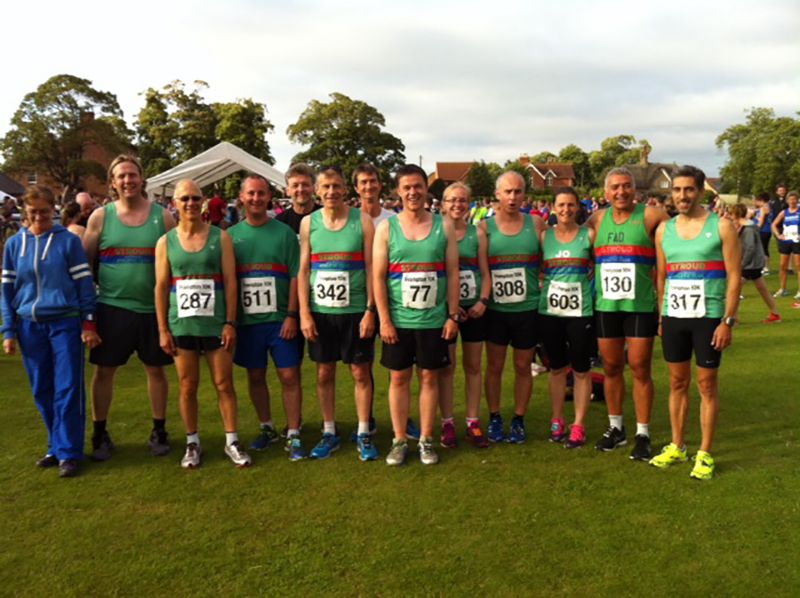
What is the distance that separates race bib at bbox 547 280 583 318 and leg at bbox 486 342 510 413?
50 cm

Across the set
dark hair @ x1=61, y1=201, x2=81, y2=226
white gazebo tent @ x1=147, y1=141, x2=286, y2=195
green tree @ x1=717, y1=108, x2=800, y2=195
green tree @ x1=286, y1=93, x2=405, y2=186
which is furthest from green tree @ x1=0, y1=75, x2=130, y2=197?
green tree @ x1=717, y1=108, x2=800, y2=195

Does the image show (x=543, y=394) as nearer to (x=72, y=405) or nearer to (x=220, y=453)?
(x=220, y=453)

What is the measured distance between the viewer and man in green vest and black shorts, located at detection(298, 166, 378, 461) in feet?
Answer: 13.8

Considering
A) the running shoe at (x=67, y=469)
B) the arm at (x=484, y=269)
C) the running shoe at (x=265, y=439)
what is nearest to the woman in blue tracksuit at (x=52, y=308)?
the running shoe at (x=67, y=469)

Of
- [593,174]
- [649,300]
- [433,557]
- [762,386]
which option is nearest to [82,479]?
[433,557]

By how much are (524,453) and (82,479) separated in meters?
Result: 3.12

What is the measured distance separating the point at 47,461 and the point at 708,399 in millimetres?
4606

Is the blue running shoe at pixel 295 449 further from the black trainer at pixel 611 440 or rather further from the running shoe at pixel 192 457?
the black trainer at pixel 611 440

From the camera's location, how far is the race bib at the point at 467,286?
14.7ft

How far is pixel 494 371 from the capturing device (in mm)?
4672

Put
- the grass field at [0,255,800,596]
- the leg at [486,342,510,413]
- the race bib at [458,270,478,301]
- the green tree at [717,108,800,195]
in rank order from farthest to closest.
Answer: the green tree at [717,108,800,195] < the leg at [486,342,510,413] < the race bib at [458,270,478,301] < the grass field at [0,255,800,596]

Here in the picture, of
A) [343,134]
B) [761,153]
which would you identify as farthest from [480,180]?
[761,153]

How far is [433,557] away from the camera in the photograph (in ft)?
10.2

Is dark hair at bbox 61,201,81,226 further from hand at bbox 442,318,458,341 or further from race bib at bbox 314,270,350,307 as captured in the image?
hand at bbox 442,318,458,341
